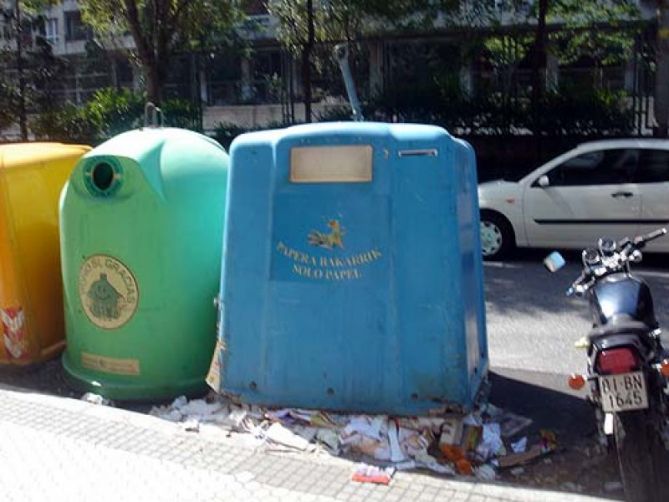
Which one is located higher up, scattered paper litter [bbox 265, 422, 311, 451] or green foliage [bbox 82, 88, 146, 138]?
green foliage [bbox 82, 88, 146, 138]

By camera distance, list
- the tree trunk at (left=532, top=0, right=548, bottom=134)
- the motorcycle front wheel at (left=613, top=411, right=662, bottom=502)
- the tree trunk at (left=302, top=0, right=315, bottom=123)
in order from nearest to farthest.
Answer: the motorcycle front wheel at (left=613, top=411, right=662, bottom=502) < the tree trunk at (left=532, top=0, right=548, bottom=134) < the tree trunk at (left=302, top=0, right=315, bottom=123)

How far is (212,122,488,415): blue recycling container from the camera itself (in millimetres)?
4387

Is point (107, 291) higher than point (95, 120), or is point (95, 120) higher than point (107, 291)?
point (95, 120)

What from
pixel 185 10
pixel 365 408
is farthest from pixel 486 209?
pixel 185 10

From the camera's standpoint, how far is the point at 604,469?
13.7 ft

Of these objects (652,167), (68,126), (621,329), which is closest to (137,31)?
(68,126)

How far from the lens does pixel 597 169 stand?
9891mm

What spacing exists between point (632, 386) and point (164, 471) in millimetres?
2195

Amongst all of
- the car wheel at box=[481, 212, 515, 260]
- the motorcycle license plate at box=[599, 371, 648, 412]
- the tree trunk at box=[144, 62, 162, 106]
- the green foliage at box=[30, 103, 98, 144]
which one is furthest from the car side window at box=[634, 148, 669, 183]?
the green foliage at box=[30, 103, 98, 144]

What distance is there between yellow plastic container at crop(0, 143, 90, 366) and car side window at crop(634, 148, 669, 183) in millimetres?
6391

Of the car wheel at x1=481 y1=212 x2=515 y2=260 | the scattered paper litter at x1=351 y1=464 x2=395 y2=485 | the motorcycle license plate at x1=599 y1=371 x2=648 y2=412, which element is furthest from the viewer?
the car wheel at x1=481 y1=212 x2=515 y2=260

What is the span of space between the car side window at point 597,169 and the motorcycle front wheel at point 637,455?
6.60 m

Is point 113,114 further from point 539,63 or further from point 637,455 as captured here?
point 637,455

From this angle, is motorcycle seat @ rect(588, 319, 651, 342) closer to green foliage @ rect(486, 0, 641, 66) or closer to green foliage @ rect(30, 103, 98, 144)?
green foliage @ rect(486, 0, 641, 66)
